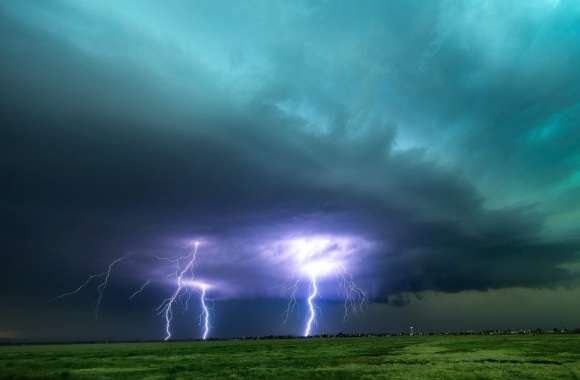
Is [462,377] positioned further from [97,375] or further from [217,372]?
[97,375]

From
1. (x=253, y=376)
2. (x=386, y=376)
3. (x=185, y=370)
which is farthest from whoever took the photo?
(x=185, y=370)

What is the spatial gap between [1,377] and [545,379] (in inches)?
1592

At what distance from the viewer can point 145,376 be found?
33.1 metres

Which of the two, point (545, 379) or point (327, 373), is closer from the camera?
point (545, 379)

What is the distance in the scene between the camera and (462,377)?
28.4m

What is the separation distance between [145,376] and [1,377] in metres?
10.7

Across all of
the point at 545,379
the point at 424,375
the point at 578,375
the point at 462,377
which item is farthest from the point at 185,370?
the point at 578,375

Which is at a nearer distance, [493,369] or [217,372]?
[493,369]

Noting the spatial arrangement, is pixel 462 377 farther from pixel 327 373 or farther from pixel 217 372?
pixel 217 372

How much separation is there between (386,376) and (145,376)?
19.8 meters

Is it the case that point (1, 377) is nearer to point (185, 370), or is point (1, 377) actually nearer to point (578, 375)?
point (185, 370)

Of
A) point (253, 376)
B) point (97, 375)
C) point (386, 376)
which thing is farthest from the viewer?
point (97, 375)

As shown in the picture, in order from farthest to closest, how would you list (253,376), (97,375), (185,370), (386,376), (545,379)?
(185,370) → (97,375) → (253,376) → (386,376) → (545,379)

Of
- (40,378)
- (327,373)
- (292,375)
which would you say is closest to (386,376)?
(327,373)
